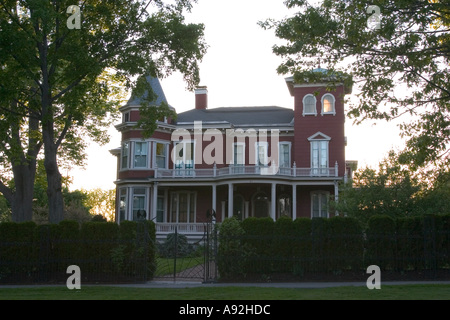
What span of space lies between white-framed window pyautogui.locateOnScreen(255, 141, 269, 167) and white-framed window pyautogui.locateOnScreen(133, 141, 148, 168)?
24.0ft

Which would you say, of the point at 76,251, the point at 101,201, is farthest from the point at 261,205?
the point at 101,201

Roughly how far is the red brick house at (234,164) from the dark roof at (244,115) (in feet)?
0.46

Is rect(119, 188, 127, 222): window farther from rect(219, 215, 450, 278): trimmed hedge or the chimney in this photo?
rect(219, 215, 450, 278): trimmed hedge

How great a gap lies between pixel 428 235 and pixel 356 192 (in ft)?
23.2

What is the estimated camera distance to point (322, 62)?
14.9m

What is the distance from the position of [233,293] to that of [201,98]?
27304 millimetres

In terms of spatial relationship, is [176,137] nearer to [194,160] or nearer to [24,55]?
[194,160]

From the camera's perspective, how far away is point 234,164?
33.0 meters

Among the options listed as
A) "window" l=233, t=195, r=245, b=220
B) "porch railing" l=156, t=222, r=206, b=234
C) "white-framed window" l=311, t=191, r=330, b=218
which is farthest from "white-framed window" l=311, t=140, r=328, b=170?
"porch railing" l=156, t=222, r=206, b=234

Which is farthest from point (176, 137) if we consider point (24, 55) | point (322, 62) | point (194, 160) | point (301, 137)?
point (322, 62)

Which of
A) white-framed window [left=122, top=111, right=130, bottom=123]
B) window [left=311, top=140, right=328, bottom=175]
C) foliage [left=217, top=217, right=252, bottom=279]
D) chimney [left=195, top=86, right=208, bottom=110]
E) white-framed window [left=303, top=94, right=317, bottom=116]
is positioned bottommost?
foliage [left=217, top=217, right=252, bottom=279]

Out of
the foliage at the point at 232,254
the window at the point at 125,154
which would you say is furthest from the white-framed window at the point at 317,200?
the foliage at the point at 232,254

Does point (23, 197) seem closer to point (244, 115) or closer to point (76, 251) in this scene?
point (76, 251)

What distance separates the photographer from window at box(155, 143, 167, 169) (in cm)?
3291
